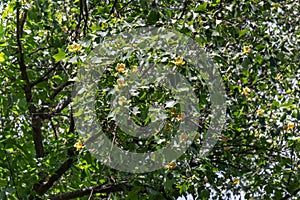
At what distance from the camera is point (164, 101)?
198 cm

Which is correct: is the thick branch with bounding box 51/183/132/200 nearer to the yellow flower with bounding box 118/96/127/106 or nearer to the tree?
the tree

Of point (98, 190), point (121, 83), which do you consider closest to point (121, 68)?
point (121, 83)

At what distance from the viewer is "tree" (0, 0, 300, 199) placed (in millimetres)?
2084

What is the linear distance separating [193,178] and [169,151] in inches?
6.0

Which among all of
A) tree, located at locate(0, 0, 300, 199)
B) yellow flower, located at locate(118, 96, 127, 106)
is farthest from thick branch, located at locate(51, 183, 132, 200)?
yellow flower, located at locate(118, 96, 127, 106)

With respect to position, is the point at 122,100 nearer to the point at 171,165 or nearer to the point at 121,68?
the point at 121,68

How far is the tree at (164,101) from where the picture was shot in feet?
6.84

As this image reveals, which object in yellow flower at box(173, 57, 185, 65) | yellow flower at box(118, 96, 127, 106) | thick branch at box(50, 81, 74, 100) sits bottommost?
thick branch at box(50, 81, 74, 100)

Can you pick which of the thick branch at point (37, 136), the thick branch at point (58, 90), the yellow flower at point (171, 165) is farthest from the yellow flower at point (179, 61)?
the thick branch at point (37, 136)

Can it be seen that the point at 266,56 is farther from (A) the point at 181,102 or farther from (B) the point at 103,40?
(B) the point at 103,40

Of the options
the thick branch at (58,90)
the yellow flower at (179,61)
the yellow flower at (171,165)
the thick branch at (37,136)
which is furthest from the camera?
the thick branch at (37,136)

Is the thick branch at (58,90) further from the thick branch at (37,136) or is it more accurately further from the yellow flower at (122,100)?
the yellow flower at (122,100)

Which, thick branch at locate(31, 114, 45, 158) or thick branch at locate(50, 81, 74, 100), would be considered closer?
thick branch at locate(50, 81, 74, 100)

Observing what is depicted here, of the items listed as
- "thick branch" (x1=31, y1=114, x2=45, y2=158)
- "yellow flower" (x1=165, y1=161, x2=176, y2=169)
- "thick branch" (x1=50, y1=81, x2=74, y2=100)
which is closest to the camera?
"yellow flower" (x1=165, y1=161, x2=176, y2=169)
